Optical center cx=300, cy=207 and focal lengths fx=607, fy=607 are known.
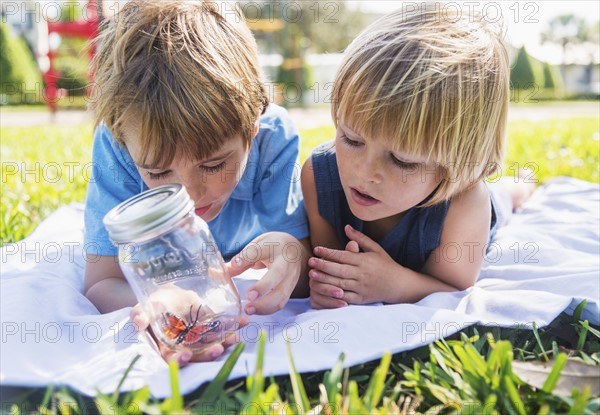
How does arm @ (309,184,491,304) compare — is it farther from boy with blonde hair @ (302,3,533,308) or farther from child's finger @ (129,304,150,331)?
child's finger @ (129,304,150,331)

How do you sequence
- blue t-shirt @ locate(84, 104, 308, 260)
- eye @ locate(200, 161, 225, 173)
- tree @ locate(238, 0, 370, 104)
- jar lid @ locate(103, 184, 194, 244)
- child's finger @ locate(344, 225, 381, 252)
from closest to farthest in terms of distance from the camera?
jar lid @ locate(103, 184, 194, 244), eye @ locate(200, 161, 225, 173), child's finger @ locate(344, 225, 381, 252), blue t-shirt @ locate(84, 104, 308, 260), tree @ locate(238, 0, 370, 104)

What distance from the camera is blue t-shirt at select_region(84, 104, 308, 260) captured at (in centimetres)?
200

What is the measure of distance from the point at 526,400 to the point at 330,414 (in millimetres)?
371

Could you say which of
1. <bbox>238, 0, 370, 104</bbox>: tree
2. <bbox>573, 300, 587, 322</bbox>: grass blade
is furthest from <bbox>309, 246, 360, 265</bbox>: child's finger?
<bbox>238, 0, 370, 104</bbox>: tree

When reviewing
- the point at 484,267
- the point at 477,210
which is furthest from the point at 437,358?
the point at 484,267

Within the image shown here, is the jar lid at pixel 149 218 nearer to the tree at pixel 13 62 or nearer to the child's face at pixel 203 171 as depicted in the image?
the child's face at pixel 203 171

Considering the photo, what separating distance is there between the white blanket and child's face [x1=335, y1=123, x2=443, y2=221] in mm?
292

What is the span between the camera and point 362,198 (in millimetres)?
1755

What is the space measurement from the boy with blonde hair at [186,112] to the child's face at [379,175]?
0.25 metres

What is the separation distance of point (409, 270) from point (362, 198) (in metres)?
0.28

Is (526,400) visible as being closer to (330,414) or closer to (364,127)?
(330,414)

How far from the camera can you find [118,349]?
4.35 ft

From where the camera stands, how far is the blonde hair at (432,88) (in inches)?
63.1

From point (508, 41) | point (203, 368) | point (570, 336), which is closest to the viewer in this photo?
point (203, 368)
